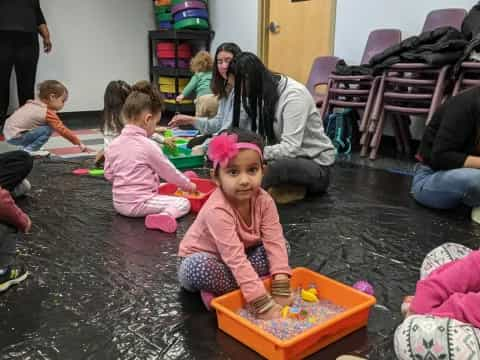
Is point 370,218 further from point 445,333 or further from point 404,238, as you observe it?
point 445,333

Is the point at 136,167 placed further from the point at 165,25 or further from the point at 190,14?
the point at 165,25

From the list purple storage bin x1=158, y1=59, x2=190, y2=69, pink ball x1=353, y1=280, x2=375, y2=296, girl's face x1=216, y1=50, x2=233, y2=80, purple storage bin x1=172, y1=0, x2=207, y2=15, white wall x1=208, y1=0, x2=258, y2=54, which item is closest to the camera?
pink ball x1=353, y1=280, x2=375, y2=296

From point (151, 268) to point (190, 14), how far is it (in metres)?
4.37

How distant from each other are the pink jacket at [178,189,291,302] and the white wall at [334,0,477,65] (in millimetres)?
2664

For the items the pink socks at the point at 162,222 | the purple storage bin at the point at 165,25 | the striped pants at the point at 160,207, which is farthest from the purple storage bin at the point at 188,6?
the pink socks at the point at 162,222

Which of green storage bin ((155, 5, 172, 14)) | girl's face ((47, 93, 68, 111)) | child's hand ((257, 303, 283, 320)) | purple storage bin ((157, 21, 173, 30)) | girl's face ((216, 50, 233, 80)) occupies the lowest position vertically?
child's hand ((257, 303, 283, 320))

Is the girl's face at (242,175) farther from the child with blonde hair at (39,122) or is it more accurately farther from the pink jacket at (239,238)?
the child with blonde hair at (39,122)

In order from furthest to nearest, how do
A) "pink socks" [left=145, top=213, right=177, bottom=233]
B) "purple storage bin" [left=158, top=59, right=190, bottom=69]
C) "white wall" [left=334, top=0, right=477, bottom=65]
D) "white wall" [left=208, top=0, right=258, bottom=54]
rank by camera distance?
1. "purple storage bin" [left=158, top=59, right=190, bottom=69]
2. "white wall" [left=208, top=0, right=258, bottom=54]
3. "white wall" [left=334, top=0, right=477, bottom=65]
4. "pink socks" [left=145, top=213, right=177, bottom=233]

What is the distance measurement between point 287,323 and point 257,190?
1.12ft

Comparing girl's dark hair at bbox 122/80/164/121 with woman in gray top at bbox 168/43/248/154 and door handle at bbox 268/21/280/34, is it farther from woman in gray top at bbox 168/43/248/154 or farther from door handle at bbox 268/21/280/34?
door handle at bbox 268/21/280/34

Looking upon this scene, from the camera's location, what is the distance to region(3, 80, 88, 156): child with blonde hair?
11.0ft

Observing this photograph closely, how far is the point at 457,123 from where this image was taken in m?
2.03

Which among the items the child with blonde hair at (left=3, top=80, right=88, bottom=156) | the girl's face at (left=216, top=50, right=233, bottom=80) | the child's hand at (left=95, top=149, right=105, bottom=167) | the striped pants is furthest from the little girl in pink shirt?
the child with blonde hair at (left=3, top=80, right=88, bottom=156)

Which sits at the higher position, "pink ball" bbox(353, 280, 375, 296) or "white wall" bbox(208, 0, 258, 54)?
"white wall" bbox(208, 0, 258, 54)
